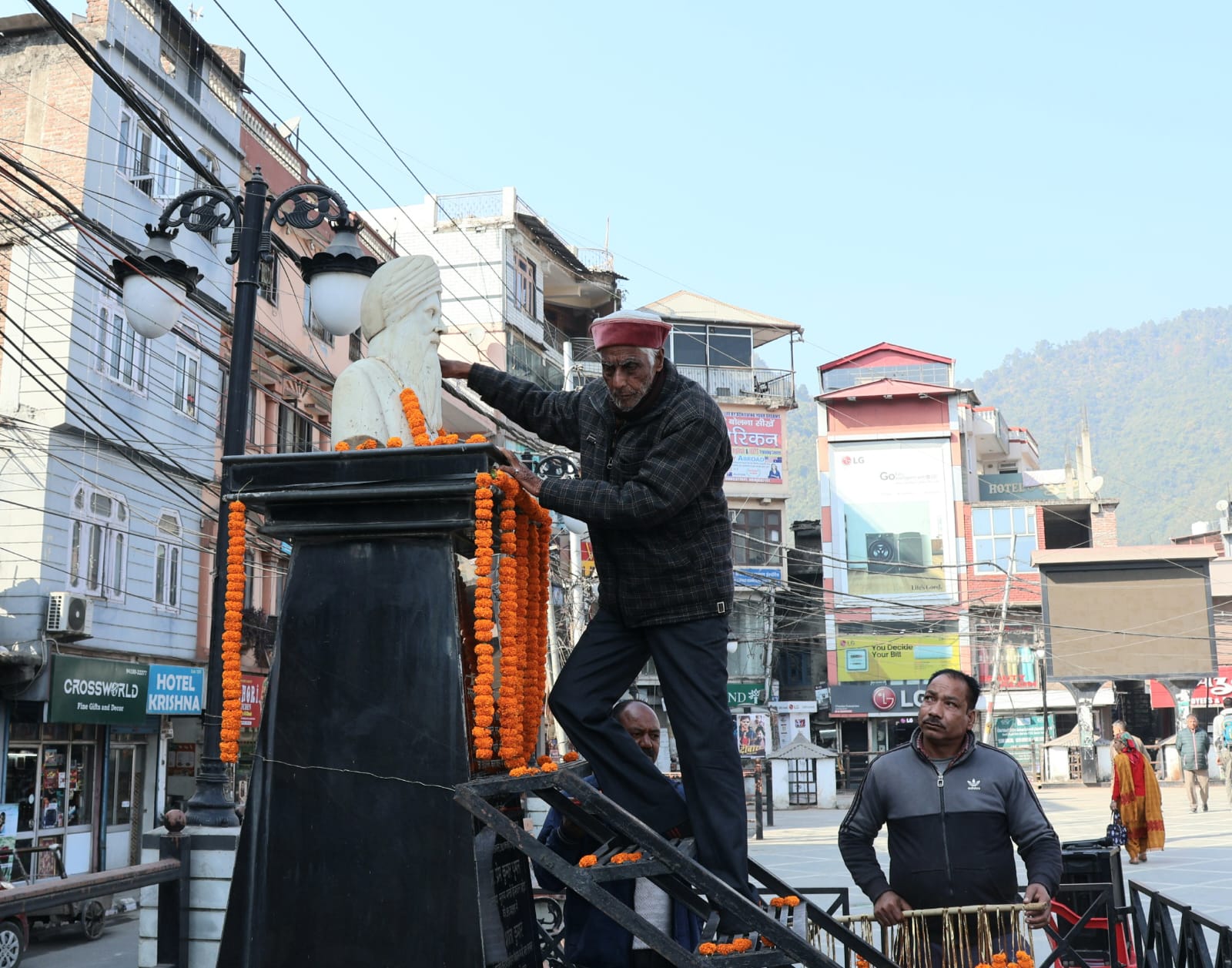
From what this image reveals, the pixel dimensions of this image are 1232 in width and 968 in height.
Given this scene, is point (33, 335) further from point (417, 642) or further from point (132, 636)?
point (417, 642)

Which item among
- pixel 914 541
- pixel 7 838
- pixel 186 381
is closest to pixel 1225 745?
pixel 914 541

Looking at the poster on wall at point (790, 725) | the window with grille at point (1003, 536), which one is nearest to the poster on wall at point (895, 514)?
the window with grille at point (1003, 536)

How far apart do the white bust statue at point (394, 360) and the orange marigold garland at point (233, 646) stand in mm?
499

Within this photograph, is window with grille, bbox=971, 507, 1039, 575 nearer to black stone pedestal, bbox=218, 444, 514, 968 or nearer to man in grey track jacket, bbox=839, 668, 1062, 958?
man in grey track jacket, bbox=839, 668, 1062, 958

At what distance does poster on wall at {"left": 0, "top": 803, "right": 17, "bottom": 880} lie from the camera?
13900 millimetres

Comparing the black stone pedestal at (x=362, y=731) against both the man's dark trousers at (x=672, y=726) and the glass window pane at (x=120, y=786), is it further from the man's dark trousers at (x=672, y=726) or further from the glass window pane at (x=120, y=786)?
the glass window pane at (x=120, y=786)

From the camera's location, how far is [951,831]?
185 inches

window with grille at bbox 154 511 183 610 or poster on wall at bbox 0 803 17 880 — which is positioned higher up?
window with grille at bbox 154 511 183 610

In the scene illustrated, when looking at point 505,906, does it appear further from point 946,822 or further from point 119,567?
point 119,567

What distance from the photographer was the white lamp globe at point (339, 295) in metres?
9.05

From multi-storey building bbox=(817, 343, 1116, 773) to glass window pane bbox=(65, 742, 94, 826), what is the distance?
25.6 metres

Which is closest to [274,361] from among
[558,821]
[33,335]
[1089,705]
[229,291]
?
[229,291]

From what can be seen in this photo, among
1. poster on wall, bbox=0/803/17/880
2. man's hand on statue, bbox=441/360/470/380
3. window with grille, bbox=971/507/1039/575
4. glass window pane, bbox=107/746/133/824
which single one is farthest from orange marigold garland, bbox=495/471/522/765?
window with grille, bbox=971/507/1039/575

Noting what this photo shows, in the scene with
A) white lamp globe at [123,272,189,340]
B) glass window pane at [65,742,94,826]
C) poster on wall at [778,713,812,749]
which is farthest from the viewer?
poster on wall at [778,713,812,749]
